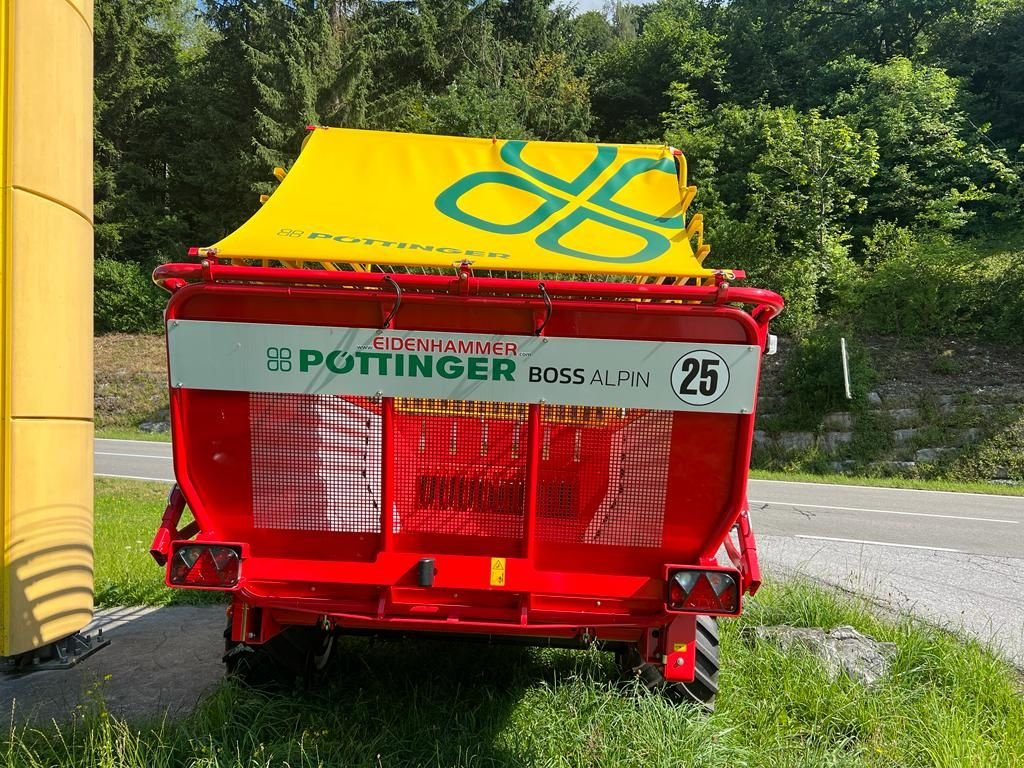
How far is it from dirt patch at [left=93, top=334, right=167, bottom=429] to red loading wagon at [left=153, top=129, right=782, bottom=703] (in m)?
20.0

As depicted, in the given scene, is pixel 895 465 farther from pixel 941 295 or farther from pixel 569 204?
pixel 569 204

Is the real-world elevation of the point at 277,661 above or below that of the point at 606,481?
below

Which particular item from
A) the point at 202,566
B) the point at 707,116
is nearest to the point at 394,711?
the point at 202,566

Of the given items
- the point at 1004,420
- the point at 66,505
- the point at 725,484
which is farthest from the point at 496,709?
the point at 1004,420

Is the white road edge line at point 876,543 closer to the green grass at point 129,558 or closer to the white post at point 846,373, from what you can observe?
the green grass at point 129,558

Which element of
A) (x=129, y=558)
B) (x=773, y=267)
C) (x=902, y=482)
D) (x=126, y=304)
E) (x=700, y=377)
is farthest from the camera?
(x=126, y=304)

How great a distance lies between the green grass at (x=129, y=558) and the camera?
5.06 meters

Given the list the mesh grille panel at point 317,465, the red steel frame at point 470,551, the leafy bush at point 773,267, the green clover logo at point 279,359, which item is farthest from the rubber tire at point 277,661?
the leafy bush at point 773,267

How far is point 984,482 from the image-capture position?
13969 millimetres

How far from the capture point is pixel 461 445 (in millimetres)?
2852

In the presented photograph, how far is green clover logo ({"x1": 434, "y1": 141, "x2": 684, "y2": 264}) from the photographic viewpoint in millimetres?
3412

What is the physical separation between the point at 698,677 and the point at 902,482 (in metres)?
12.2

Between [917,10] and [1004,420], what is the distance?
75.2 ft

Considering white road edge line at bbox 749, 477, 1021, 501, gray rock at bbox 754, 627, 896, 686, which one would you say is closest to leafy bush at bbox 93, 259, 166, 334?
white road edge line at bbox 749, 477, 1021, 501
